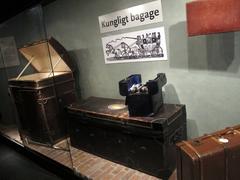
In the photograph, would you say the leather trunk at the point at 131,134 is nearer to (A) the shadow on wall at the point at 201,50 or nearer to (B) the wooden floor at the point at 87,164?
(B) the wooden floor at the point at 87,164

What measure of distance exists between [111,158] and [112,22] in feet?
5.78

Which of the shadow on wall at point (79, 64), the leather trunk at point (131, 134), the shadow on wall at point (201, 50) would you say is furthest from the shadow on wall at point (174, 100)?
the shadow on wall at point (79, 64)

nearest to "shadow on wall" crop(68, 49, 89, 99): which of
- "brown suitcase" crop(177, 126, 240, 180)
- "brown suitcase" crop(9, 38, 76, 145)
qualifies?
"brown suitcase" crop(9, 38, 76, 145)

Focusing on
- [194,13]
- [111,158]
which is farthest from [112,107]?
[194,13]

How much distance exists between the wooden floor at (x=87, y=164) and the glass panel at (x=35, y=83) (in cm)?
1

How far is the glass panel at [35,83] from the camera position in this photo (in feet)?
9.98

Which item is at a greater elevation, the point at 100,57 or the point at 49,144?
the point at 100,57

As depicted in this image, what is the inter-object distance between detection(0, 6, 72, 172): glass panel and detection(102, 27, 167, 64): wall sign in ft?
2.61

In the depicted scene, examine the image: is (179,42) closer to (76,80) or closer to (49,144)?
(76,80)

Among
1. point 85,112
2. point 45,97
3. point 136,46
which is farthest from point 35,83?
point 136,46

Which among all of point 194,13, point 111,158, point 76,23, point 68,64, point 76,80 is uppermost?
point 76,23

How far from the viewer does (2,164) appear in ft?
10.8

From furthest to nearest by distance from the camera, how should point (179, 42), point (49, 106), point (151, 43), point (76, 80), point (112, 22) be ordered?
point (76, 80), point (49, 106), point (112, 22), point (151, 43), point (179, 42)

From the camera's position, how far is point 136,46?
2.72m
